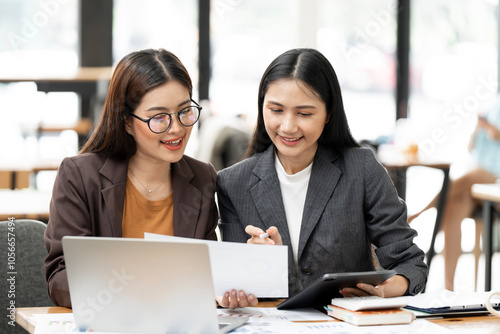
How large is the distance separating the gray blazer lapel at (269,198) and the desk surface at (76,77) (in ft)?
12.1

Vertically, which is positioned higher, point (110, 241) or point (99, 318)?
point (110, 241)

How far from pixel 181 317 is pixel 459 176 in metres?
3.88

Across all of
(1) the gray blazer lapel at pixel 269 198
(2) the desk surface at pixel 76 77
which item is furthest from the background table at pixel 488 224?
(2) the desk surface at pixel 76 77

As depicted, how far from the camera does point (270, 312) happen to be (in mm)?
1736

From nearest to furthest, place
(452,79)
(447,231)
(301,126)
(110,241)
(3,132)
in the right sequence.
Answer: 1. (110,241)
2. (301,126)
3. (447,231)
4. (3,132)
5. (452,79)

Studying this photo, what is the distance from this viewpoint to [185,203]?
205 cm

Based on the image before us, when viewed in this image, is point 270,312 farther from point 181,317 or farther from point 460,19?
point 460,19

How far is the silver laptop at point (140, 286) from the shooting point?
4.68ft

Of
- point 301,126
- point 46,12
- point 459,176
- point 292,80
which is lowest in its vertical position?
point 459,176

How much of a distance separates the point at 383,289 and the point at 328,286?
23 centimetres

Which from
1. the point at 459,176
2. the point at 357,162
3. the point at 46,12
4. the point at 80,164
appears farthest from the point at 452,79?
the point at 80,164

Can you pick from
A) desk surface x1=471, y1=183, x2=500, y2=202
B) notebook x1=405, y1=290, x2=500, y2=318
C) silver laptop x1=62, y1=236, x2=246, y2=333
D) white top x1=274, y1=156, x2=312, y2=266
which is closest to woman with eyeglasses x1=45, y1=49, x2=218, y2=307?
white top x1=274, y1=156, x2=312, y2=266

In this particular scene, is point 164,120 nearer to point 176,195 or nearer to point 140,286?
point 176,195

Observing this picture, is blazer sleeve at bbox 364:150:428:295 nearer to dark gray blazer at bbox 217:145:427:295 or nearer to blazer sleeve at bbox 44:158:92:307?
dark gray blazer at bbox 217:145:427:295
